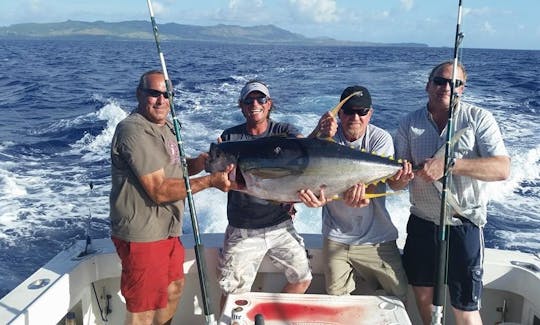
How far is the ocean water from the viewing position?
6812 mm

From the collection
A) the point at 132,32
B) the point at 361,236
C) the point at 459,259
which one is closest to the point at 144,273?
the point at 361,236

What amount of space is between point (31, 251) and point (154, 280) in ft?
13.5

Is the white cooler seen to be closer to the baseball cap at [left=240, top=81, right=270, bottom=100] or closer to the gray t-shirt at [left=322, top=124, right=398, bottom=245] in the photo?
the gray t-shirt at [left=322, top=124, right=398, bottom=245]

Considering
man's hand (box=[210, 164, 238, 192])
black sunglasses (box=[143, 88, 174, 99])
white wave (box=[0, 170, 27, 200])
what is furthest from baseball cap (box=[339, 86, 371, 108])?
white wave (box=[0, 170, 27, 200])

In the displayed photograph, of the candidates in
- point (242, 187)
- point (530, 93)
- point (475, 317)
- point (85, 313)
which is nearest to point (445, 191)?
point (475, 317)

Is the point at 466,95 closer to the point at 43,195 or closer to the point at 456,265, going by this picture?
the point at 43,195

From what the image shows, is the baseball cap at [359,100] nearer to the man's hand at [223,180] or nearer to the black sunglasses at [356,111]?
the black sunglasses at [356,111]

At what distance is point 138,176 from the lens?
8.71ft

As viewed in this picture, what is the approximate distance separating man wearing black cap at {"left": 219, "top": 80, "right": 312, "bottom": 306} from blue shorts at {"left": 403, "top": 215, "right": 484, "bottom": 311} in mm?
724

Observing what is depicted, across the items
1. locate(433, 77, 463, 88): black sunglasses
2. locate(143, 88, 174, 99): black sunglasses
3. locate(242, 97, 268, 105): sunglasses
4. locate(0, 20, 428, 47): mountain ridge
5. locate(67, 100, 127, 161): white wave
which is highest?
locate(0, 20, 428, 47): mountain ridge

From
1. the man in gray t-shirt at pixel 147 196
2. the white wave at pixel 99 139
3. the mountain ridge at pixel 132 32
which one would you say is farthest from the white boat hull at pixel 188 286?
the mountain ridge at pixel 132 32

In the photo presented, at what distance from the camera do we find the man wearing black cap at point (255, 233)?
3.09 m

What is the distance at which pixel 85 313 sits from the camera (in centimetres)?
321

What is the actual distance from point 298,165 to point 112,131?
9898 mm
